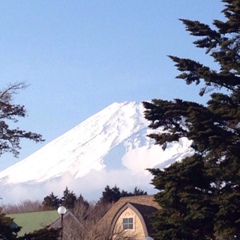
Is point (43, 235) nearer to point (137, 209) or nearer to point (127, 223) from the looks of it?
point (137, 209)

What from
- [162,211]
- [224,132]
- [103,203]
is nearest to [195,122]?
[224,132]

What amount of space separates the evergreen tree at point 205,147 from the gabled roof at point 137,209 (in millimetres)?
28207

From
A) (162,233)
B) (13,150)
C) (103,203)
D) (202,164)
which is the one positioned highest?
(103,203)

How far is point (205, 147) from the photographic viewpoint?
69.3 feet

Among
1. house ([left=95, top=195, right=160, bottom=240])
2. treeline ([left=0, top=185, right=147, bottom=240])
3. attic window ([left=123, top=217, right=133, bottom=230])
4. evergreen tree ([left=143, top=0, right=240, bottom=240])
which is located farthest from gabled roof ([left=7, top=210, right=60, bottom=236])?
evergreen tree ([left=143, top=0, right=240, bottom=240])

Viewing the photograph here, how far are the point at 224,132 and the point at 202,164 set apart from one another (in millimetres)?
2325

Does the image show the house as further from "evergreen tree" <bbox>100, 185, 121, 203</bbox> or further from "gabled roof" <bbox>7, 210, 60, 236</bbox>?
"evergreen tree" <bbox>100, 185, 121, 203</bbox>

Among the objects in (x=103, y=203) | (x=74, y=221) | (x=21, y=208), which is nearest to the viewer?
(x=74, y=221)

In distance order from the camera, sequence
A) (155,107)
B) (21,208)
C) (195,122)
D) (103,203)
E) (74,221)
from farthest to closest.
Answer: (21,208)
(103,203)
(74,221)
(155,107)
(195,122)

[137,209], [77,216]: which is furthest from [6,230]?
[77,216]

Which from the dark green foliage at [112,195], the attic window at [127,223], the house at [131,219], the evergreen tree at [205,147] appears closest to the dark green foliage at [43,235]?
the evergreen tree at [205,147]

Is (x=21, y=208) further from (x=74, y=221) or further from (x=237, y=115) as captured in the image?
(x=237, y=115)

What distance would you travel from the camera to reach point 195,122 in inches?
816

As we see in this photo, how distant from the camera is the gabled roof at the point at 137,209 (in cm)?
5225
